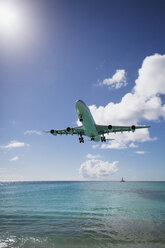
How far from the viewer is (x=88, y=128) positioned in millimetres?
33781

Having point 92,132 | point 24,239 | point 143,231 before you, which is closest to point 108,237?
point 143,231

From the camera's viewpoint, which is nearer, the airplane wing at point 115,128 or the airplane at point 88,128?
the airplane at point 88,128

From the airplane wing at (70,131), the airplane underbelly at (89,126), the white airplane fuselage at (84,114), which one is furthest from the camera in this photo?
the airplane wing at (70,131)

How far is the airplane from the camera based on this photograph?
30.0m

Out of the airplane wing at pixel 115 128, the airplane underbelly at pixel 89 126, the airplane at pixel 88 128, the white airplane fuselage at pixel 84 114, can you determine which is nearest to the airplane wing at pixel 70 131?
the airplane at pixel 88 128

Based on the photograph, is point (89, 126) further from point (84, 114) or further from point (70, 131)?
point (70, 131)

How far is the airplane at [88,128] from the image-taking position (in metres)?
30.0

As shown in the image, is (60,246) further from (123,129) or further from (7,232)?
(123,129)

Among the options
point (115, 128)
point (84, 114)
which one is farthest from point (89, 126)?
point (115, 128)

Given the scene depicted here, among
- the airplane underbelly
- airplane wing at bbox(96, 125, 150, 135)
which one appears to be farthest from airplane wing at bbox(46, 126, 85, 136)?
the airplane underbelly

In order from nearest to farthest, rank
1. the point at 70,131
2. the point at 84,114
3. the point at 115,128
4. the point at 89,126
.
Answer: the point at 84,114 → the point at 89,126 → the point at 115,128 → the point at 70,131

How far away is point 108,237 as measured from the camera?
1700 cm

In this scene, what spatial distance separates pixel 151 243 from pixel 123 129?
2774cm

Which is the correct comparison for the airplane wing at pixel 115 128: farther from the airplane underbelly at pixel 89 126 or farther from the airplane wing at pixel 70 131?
the airplane wing at pixel 70 131
